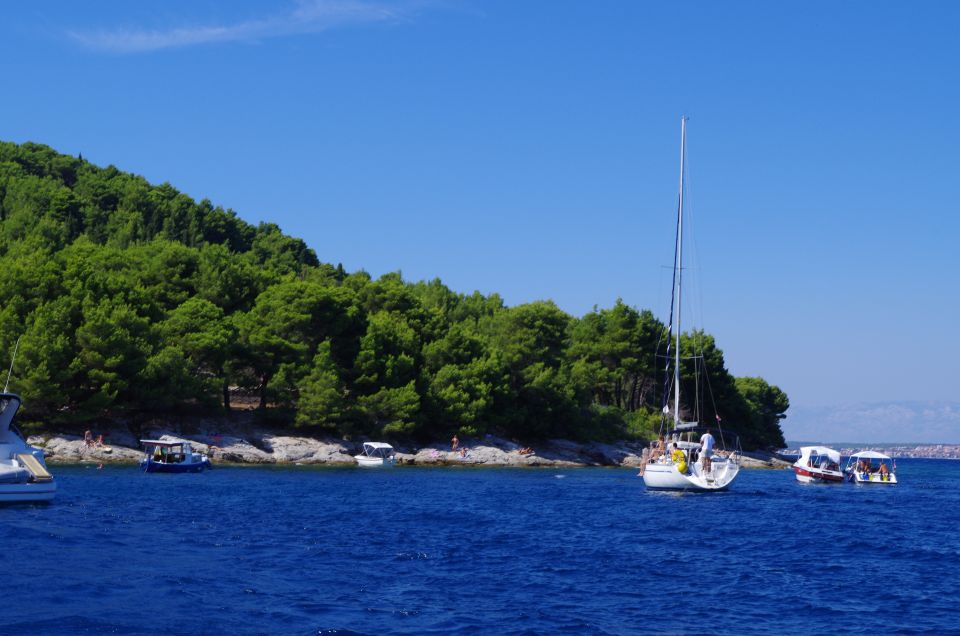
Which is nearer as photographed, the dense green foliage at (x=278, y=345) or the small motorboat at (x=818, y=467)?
the dense green foliage at (x=278, y=345)

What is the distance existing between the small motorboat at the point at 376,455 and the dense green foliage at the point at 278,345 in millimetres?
2513

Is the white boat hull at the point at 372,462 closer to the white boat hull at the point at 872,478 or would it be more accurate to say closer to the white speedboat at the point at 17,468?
the white boat hull at the point at 872,478

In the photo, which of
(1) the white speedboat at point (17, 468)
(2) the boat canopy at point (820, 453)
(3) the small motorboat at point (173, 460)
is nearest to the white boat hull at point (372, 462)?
(3) the small motorboat at point (173, 460)

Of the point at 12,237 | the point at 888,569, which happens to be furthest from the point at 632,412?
the point at 888,569

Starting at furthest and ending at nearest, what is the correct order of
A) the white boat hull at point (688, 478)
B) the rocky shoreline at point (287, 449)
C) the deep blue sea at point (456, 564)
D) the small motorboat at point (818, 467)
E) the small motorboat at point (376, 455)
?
the small motorboat at point (376, 455) < the small motorboat at point (818, 467) < the rocky shoreline at point (287, 449) < the white boat hull at point (688, 478) < the deep blue sea at point (456, 564)

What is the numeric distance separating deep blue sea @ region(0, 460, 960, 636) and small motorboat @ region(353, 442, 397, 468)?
24.5 m

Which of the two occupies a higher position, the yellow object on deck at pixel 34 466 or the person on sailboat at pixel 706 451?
the person on sailboat at pixel 706 451

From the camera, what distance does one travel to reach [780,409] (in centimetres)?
14938

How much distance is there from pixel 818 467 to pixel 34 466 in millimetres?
53193

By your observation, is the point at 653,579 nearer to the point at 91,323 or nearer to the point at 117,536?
the point at 117,536

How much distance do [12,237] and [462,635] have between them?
3422 inches

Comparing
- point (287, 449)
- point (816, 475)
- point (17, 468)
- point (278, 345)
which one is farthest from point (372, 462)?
point (17, 468)

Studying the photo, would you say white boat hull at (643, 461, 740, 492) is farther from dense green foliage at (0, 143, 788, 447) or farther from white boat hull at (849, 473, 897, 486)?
white boat hull at (849, 473, 897, 486)

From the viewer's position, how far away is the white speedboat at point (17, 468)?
1313 inches
